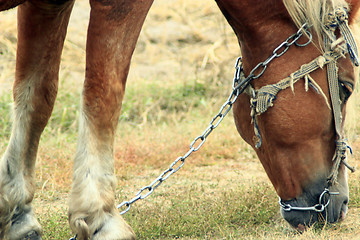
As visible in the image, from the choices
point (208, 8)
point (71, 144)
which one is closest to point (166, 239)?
point (71, 144)

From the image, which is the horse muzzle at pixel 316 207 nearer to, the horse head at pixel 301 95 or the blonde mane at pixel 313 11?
the horse head at pixel 301 95

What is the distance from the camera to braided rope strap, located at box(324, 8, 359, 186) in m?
2.46

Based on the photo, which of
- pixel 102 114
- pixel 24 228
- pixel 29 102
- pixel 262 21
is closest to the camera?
pixel 102 114

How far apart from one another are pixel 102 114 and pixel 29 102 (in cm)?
76

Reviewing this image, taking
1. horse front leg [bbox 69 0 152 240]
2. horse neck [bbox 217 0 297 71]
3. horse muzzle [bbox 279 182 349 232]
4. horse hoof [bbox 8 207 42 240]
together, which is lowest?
horse hoof [bbox 8 207 42 240]

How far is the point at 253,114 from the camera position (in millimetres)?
2617

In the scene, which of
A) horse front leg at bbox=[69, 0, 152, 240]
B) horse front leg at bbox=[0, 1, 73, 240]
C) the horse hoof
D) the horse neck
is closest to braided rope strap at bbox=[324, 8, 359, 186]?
the horse neck

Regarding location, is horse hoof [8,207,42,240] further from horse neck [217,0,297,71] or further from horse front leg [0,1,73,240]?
horse neck [217,0,297,71]

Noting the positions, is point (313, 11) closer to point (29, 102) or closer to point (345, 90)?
point (345, 90)

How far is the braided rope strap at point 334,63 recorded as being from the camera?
246cm

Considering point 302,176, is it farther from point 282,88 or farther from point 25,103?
point 25,103

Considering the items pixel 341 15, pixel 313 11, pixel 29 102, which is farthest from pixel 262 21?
pixel 29 102

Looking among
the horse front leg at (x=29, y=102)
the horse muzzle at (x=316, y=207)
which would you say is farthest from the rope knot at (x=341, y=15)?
the horse front leg at (x=29, y=102)

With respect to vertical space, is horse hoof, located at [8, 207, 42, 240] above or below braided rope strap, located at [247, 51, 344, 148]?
below
